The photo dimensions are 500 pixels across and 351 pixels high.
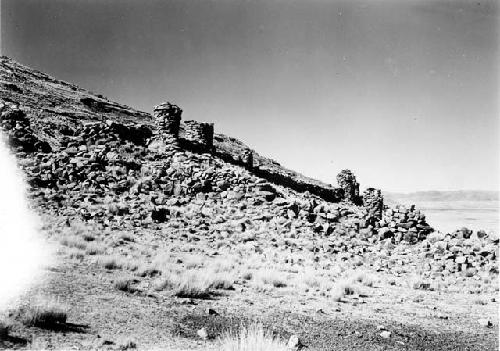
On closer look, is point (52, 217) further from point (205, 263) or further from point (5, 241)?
point (205, 263)

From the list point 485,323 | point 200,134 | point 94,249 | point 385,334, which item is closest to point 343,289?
point 385,334

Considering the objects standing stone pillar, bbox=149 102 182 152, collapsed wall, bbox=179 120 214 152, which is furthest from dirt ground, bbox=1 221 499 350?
collapsed wall, bbox=179 120 214 152

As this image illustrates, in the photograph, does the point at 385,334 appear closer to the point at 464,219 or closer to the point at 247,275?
the point at 247,275

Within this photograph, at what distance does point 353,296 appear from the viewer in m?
9.59

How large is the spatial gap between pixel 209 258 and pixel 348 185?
2413cm

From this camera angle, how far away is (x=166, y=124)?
2219cm

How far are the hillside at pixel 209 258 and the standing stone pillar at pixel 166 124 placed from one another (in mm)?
71

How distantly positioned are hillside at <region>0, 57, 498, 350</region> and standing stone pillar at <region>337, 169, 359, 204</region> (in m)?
8.60

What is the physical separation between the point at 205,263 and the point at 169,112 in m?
12.3

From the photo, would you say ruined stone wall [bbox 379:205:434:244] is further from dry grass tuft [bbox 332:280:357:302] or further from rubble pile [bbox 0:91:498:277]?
dry grass tuft [bbox 332:280:357:302]

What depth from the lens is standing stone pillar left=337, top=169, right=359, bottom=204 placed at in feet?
113

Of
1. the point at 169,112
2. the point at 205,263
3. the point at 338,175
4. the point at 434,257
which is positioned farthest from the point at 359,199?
the point at 205,263

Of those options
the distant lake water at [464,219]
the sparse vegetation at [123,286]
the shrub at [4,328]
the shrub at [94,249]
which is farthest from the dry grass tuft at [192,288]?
the distant lake water at [464,219]

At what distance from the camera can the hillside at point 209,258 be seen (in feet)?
21.8
